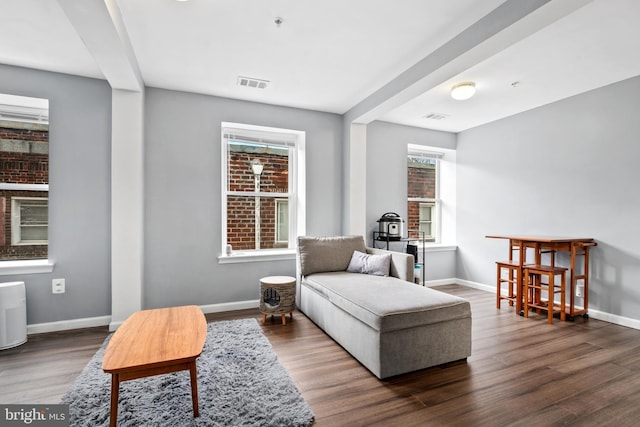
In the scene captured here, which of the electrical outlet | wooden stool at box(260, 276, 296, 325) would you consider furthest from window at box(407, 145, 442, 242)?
the electrical outlet

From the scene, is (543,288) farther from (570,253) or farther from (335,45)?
(335,45)

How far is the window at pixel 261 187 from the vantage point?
398 centimetres

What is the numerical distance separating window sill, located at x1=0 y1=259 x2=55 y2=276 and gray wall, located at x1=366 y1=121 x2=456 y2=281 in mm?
3578

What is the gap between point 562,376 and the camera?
224 cm

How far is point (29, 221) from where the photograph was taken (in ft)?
10.5

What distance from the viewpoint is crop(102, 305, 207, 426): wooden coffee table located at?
1.54 meters

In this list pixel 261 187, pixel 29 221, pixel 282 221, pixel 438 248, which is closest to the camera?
pixel 29 221

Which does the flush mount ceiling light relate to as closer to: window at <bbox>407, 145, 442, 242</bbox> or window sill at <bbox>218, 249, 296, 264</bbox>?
window at <bbox>407, 145, 442, 242</bbox>

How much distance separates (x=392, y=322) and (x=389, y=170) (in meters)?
2.95

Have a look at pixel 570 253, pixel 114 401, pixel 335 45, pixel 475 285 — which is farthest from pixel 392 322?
pixel 475 285

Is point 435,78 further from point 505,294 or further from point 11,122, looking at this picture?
point 11,122

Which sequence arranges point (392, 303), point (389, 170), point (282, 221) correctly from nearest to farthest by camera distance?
point (392, 303) → point (282, 221) → point (389, 170)

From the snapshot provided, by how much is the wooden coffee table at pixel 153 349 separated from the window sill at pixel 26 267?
1.55 meters

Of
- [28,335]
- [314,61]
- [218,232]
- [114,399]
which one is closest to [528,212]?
[314,61]
